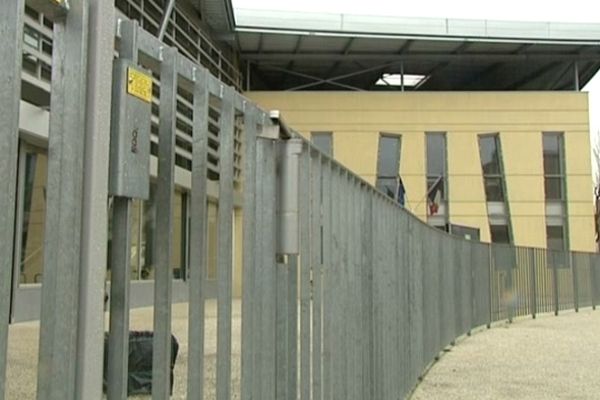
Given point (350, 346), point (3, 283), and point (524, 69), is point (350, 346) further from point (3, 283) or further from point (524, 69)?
point (524, 69)

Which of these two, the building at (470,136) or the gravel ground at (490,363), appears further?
the building at (470,136)

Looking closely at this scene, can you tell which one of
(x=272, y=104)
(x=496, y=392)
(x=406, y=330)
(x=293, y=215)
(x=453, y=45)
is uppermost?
(x=453, y=45)

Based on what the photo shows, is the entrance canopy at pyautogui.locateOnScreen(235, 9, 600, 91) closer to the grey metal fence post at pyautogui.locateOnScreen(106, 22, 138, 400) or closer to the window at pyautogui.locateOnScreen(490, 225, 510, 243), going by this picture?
the window at pyautogui.locateOnScreen(490, 225, 510, 243)

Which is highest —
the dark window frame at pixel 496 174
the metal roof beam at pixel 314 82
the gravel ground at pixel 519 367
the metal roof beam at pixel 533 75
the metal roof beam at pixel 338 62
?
the metal roof beam at pixel 533 75

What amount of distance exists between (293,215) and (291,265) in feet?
0.90

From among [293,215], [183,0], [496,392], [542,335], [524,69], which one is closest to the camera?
[293,215]

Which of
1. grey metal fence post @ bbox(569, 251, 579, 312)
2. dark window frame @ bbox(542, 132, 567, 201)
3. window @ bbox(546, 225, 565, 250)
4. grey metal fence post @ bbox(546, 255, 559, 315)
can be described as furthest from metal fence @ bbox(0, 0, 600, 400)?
dark window frame @ bbox(542, 132, 567, 201)

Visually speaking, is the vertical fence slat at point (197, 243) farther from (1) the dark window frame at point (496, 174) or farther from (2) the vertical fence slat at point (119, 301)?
(1) the dark window frame at point (496, 174)

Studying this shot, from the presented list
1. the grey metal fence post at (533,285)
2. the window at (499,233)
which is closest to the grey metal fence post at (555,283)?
the grey metal fence post at (533,285)

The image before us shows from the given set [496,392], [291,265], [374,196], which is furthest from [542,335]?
[291,265]

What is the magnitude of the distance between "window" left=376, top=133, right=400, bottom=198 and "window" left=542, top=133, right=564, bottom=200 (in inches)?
239

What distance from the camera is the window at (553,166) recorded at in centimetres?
3058

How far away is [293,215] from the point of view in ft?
10.4

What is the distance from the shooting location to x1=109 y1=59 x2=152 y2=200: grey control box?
185cm
